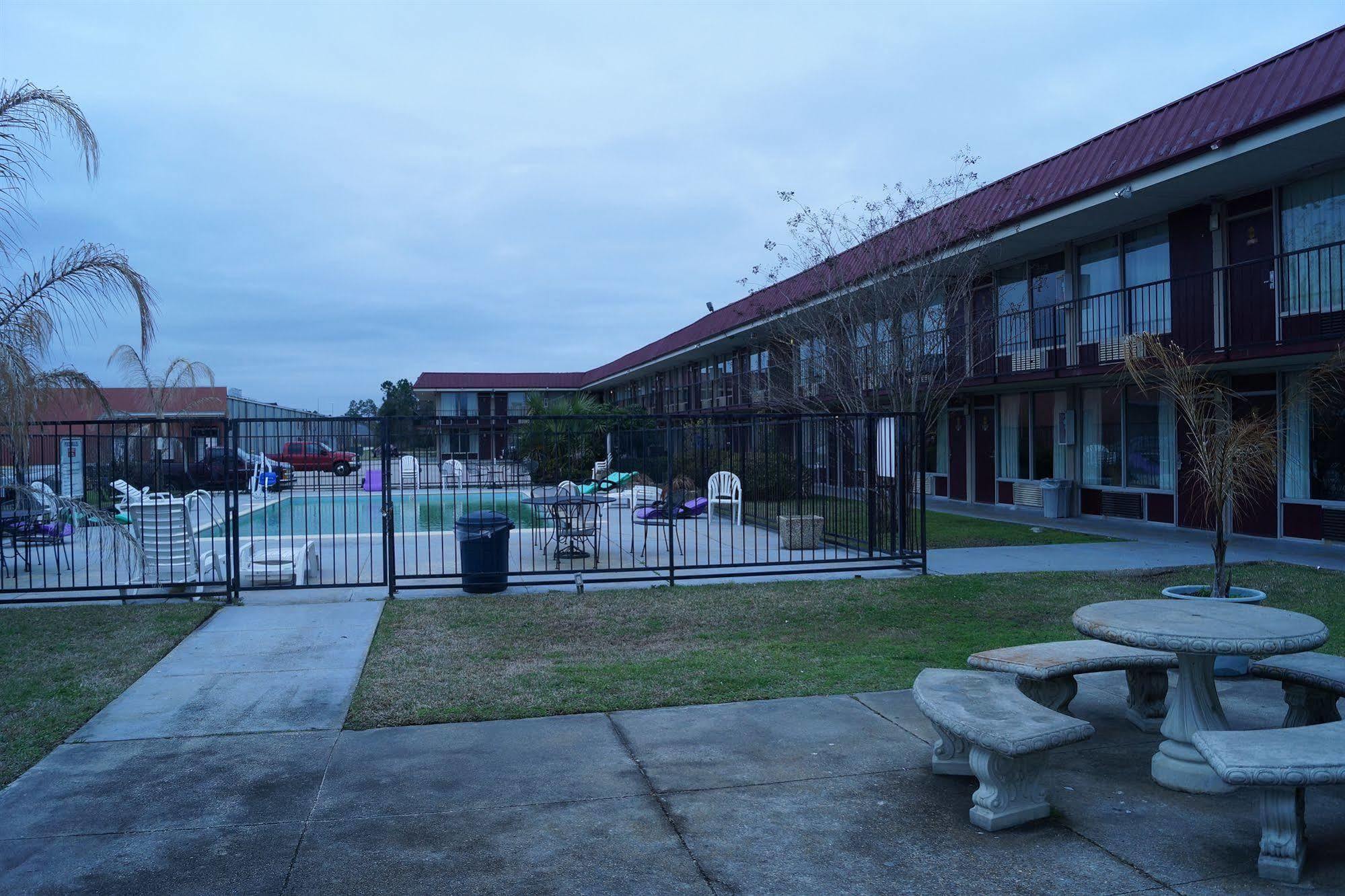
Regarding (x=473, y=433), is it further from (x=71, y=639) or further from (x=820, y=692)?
(x=820, y=692)

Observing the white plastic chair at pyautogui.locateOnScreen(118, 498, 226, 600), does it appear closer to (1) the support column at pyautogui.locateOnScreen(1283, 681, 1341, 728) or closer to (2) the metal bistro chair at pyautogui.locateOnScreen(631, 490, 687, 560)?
(2) the metal bistro chair at pyautogui.locateOnScreen(631, 490, 687, 560)

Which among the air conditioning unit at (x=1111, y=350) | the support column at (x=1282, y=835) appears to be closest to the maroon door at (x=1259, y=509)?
the air conditioning unit at (x=1111, y=350)

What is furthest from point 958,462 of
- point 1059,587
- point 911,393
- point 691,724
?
point 691,724

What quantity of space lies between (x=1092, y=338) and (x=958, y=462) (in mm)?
6220

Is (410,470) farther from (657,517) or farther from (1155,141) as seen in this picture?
(1155,141)

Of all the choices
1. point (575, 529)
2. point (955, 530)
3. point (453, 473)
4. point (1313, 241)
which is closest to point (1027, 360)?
point (955, 530)

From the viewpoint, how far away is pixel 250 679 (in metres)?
7.68

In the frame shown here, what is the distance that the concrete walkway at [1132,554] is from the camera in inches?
502

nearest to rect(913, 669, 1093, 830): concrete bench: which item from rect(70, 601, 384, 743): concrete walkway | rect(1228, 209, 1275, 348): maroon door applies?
rect(70, 601, 384, 743): concrete walkway

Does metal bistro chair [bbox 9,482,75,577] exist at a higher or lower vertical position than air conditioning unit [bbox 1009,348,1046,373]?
lower

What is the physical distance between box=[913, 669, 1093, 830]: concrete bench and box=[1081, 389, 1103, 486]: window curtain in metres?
15.4

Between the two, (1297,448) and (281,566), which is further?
(1297,448)

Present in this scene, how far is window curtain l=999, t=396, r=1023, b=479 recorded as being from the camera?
21.6 metres

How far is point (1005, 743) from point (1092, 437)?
53.9 ft
